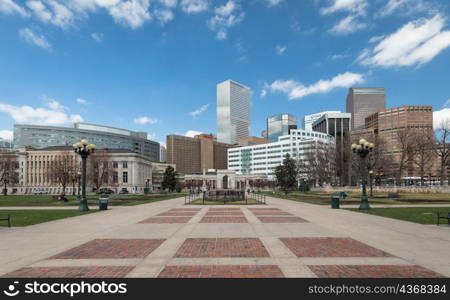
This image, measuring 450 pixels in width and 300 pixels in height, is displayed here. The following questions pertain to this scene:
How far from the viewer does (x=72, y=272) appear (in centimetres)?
696

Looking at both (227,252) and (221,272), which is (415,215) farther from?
(221,272)

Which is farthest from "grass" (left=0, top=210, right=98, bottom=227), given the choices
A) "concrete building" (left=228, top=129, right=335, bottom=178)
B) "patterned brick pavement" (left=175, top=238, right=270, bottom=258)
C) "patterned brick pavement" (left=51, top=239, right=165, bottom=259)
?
"concrete building" (left=228, top=129, right=335, bottom=178)

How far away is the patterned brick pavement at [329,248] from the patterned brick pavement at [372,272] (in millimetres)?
1270

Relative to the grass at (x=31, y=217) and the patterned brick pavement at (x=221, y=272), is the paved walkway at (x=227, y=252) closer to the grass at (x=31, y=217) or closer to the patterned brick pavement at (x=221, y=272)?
the patterned brick pavement at (x=221, y=272)

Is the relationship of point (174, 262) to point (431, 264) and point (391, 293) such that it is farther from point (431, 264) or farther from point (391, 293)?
point (431, 264)

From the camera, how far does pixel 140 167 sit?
118250 mm

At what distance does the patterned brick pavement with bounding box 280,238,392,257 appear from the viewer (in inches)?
342

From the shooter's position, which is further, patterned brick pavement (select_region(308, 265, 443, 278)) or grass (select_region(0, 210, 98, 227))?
grass (select_region(0, 210, 98, 227))

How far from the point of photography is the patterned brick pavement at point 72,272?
6.70 metres

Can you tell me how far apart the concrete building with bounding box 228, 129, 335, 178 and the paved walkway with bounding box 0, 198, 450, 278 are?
13093 cm

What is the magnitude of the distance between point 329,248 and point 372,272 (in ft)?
8.64

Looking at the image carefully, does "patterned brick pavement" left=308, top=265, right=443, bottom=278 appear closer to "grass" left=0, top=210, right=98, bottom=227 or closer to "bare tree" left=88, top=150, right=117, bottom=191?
"grass" left=0, top=210, right=98, bottom=227

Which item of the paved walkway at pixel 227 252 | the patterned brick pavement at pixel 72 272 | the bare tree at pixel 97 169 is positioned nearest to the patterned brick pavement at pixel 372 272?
the paved walkway at pixel 227 252

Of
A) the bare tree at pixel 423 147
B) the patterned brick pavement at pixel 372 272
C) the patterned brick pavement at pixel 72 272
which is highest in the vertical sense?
the bare tree at pixel 423 147
